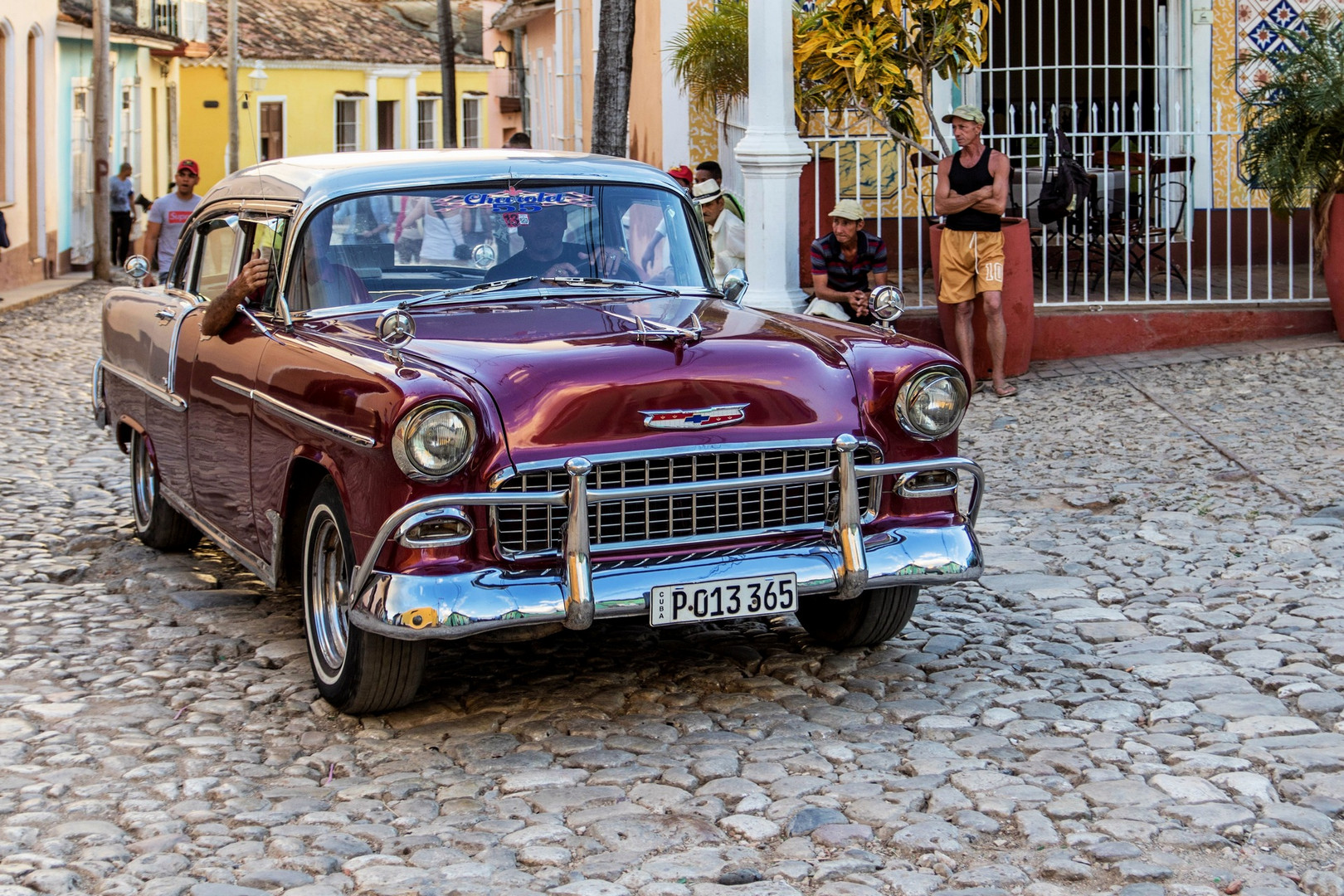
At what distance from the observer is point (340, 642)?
A: 16.8ft

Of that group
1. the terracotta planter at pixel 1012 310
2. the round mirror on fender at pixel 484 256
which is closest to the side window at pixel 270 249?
the round mirror on fender at pixel 484 256

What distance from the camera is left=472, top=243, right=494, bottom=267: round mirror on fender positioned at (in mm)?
5773

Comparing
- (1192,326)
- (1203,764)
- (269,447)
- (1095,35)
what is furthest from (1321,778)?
(1095,35)

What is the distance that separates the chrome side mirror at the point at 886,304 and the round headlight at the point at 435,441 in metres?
1.70

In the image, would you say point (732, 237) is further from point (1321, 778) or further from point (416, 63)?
point (416, 63)

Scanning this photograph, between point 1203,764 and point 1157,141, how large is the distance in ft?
30.6

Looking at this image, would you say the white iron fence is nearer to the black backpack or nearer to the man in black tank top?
the black backpack

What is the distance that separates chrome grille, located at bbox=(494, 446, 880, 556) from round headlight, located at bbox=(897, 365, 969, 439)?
0.16 meters

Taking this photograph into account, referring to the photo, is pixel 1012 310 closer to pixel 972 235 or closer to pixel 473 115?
pixel 972 235

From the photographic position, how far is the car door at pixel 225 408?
5699 mm

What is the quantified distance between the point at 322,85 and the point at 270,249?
146ft

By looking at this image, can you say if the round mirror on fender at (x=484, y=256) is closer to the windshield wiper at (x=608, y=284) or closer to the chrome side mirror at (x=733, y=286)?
the windshield wiper at (x=608, y=284)

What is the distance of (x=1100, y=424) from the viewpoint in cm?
970

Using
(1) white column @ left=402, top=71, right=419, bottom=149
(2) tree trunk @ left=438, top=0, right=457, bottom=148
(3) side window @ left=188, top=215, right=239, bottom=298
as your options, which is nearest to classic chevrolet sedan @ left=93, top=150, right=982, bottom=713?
(3) side window @ left=188, top=215, right=239, bottom=298
